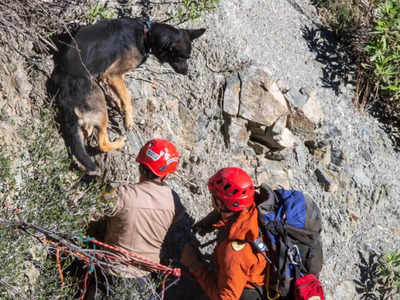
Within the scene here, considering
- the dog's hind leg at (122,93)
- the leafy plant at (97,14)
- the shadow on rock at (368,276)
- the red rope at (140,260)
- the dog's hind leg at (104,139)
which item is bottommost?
the shadow on rock at (368,276)

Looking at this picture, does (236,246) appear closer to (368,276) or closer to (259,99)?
(259,99)

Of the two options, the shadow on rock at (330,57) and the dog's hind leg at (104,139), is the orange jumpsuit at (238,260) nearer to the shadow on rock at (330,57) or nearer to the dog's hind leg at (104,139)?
the dog's hind leg at (104,139)

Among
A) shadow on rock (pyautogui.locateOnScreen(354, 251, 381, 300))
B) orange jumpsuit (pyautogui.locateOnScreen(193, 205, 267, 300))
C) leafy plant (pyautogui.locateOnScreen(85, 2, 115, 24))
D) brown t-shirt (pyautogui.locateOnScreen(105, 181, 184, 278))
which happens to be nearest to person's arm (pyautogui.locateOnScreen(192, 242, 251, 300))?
orange jumpsuit (pyautogui.locateOnScreen(193, 205, 267, 300))

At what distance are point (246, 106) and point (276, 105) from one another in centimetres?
39

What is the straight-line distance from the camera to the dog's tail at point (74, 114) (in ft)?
14.0

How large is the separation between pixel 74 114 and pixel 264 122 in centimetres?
246

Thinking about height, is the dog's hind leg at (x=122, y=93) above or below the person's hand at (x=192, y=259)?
above

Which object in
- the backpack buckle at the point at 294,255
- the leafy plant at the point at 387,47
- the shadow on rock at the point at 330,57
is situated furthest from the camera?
the shadow on rock at the point at 330,57

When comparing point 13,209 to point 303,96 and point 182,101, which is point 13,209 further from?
point 303,96

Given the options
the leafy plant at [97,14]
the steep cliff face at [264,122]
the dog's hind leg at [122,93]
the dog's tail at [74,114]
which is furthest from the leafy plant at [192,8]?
the dog's tail at [74,114]

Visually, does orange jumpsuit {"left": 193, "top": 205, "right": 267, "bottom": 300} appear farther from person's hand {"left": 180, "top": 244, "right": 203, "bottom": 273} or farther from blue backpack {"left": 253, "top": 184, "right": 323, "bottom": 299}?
person's hand {"left": 180, "top": 244, "right": 203, "bottom": 273}

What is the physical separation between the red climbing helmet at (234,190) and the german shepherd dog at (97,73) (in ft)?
4.37

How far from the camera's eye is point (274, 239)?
3.61 meters

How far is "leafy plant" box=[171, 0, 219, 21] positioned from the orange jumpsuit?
9.28 ft
